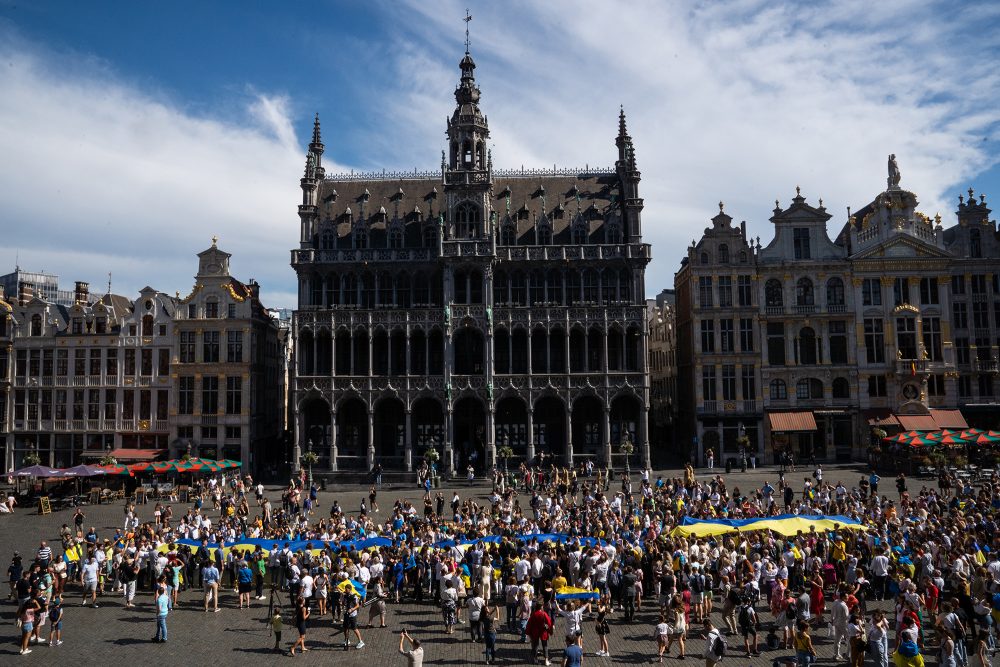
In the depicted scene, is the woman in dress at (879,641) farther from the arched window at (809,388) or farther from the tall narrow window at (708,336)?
the arched window at (809,388)

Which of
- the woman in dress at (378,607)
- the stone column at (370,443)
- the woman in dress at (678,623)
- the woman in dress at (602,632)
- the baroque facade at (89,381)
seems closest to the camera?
the woman in dress at (602,632)

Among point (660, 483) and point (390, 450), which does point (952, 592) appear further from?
point (390, 450)

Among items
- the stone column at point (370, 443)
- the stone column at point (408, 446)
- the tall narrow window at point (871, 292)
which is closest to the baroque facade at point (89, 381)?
the stone column at point (370, 443)

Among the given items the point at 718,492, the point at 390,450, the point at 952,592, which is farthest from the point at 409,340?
the point at 952,592

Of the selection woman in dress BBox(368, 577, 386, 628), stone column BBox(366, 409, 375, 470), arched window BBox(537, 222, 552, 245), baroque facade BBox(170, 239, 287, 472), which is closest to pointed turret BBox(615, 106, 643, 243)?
arched window BBox(537, 222, 552, 245)

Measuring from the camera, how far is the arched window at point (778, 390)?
61062mm

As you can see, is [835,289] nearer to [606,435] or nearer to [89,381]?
[606,435]

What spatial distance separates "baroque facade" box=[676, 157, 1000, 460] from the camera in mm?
60500

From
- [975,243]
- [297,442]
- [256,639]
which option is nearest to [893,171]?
[975,243]

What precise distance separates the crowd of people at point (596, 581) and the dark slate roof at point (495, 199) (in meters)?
35.3

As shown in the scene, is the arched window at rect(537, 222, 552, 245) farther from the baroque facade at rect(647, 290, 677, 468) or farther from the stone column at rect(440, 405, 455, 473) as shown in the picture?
the baroque facade at rect(647, 290, 677, 468)

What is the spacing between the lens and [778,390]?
61.2 meters

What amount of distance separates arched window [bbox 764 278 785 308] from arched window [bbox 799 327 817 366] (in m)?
2.99

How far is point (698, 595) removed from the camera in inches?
888
